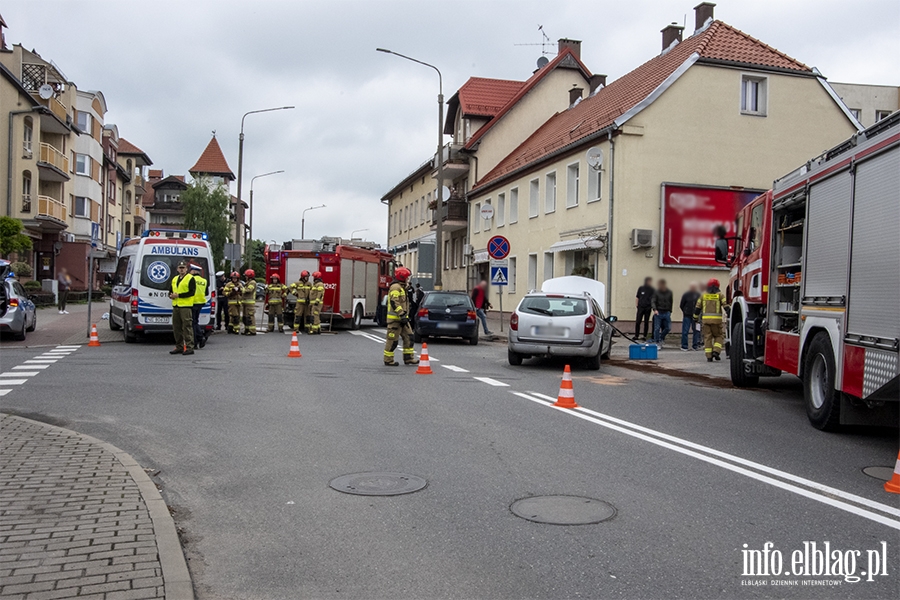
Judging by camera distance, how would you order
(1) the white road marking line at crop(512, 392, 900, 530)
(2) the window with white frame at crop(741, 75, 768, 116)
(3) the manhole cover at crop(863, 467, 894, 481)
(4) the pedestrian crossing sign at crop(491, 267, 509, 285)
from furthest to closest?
(2) the window with white frame at crop(741, 75, 768, 116) → (4) the pedestrian crossing sign at crop(491, 267, 509, 285) → (3) the manhole cover at crop(863, 467, 894, 481) → (1) the white road marking line at crop(512, 392, 900, 530)

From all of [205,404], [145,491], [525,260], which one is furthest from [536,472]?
[525,260]

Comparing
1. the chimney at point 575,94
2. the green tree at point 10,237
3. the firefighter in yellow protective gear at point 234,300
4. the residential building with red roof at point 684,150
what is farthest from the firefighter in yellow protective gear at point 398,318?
the chimney at point 575,94

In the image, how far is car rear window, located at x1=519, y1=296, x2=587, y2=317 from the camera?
51.2 ft

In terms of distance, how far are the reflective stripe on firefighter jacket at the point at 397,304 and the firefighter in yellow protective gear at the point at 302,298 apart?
9240 mm

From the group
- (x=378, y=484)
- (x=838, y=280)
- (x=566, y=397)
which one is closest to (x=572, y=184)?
(x=566, y=397)

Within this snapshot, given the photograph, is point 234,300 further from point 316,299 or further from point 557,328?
point 557,328

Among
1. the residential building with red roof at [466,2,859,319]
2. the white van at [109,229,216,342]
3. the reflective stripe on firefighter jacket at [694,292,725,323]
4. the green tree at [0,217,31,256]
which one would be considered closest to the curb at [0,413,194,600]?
the white van at [109,229,216,342]

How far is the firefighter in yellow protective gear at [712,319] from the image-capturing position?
18.2 meters

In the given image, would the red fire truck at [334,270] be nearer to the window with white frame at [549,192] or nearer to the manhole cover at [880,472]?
the window with white frame at [549,192]

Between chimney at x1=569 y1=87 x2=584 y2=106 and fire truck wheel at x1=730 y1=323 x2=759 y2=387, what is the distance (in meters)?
28.0

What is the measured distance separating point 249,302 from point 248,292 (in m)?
0.46

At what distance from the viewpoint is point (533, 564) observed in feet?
14.7

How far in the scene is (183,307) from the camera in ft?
53.7

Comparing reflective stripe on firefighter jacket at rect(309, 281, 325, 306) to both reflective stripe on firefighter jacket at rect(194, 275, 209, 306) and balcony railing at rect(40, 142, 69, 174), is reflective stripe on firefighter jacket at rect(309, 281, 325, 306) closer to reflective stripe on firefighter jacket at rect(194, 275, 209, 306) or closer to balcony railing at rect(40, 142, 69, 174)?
reflective stripe on firefighter jacket at rect(194, 275, 209, 306)
